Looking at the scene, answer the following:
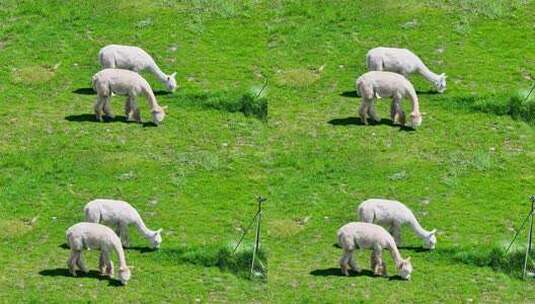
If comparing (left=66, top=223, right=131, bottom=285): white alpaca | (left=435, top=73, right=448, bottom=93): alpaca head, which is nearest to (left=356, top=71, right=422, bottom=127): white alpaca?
(left=435, top=73, right=448, bottom=93): alpaca head

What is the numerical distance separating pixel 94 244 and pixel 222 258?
3500mm

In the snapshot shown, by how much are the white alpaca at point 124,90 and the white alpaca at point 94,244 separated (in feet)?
26.3

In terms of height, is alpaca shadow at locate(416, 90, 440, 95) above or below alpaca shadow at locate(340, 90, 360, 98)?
below

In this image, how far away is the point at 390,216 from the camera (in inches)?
2315

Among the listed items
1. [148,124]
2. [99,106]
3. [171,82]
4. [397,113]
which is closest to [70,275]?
[99,106]

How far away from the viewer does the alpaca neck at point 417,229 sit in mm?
58562

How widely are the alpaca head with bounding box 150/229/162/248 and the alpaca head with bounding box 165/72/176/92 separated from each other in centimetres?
977

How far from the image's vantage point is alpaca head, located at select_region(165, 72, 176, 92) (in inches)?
2648

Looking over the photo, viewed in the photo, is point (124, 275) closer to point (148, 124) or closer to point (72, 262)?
point (72, 262)

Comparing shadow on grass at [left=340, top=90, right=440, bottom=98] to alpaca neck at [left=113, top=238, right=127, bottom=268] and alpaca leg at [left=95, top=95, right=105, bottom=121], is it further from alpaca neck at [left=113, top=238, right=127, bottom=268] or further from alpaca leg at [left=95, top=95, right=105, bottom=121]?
alpaca neck at [left=113, top=238, right=127, bottom=268]

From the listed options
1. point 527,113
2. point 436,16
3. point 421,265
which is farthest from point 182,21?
point 421,265

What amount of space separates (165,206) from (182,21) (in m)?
13.3

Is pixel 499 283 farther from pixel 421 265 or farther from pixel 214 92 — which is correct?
pixel 214 92

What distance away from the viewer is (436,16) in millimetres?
72500
